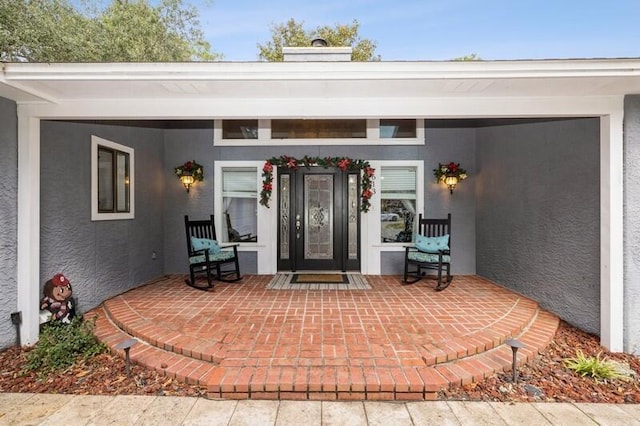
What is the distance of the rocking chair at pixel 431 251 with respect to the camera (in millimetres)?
4707

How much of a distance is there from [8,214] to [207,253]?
7.12 ft

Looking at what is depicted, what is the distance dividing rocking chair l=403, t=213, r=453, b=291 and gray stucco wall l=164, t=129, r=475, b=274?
45cm

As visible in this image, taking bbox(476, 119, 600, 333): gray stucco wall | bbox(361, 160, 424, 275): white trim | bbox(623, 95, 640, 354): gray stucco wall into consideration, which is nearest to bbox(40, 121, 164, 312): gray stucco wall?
bbox(361, 160, 424, 275): white trim

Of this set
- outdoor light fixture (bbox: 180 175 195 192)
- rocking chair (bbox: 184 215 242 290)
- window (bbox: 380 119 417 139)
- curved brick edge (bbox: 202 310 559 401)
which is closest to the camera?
curved brick edge (bbox: 202 310 559 401)

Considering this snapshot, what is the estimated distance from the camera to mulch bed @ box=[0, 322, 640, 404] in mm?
2350

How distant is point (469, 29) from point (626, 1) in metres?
3.65

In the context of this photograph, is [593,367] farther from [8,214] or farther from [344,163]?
[8,214]

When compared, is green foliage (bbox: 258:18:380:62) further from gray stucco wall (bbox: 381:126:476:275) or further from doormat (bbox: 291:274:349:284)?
doormat (bbox: 291:274:349:284)

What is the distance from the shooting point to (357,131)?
5.57 m

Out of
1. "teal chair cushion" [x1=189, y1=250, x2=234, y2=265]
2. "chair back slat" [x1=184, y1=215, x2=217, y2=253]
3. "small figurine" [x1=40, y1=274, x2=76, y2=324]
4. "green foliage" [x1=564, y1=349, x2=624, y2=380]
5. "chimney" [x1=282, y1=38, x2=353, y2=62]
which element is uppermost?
"chimney" [x1=282, y1=38, x2=353, y2=62]

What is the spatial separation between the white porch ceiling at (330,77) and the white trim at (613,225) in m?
0.39

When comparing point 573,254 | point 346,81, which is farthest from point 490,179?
point 346,81

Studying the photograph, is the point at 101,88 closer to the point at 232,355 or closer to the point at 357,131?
the point at 232,355

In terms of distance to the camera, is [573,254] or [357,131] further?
[357,131]
